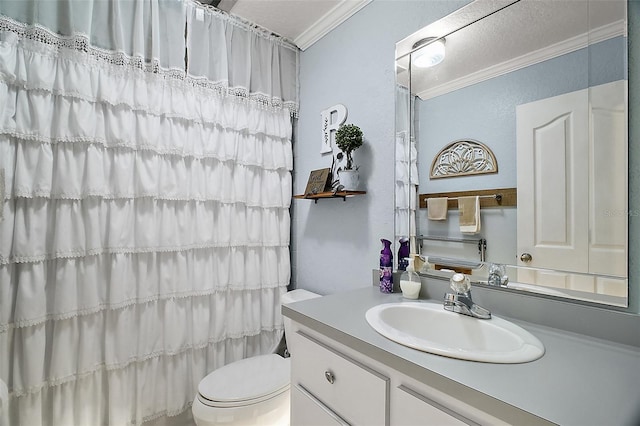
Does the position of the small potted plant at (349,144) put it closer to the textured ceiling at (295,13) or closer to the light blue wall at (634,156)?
the textured ceiling at (295,13)

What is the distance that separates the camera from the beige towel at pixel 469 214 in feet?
3.66

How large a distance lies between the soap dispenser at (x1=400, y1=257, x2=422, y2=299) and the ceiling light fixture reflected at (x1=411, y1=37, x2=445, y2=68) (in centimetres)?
90

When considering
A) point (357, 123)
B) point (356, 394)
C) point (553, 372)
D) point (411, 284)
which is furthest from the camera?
point (357, 123)

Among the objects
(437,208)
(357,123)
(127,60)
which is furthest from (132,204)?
(437,208)

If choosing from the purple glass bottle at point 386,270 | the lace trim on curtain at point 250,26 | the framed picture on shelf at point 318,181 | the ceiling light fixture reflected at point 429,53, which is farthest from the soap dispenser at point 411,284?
the lace trim on curtain at point 250,26

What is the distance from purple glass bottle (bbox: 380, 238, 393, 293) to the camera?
126cm

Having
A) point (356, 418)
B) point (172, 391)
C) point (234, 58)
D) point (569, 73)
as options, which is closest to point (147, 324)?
point (172, 391)

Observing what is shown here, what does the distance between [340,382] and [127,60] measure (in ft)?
5.69

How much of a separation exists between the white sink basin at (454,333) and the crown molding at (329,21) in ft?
5.21

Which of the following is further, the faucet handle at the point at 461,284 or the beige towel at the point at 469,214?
the beige towel at the point at 469,214

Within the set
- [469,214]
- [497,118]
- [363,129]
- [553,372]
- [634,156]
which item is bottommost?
[553,372]

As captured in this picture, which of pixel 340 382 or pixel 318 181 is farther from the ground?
pixel 318 181

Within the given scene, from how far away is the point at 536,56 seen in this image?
98 cm

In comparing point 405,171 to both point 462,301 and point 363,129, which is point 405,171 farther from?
point 462,301
